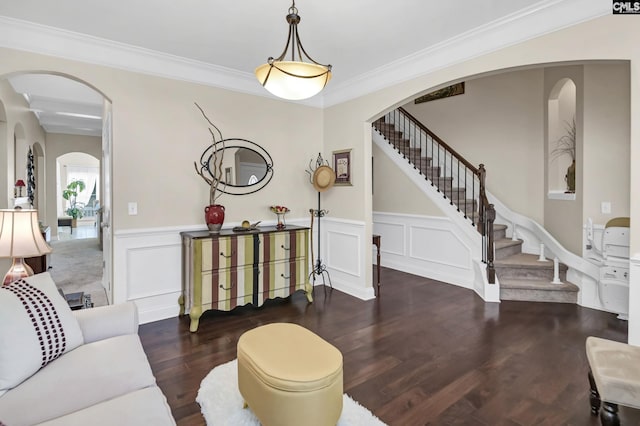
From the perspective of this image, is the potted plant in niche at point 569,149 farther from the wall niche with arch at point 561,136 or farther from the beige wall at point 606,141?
the beige wall at point 606,141

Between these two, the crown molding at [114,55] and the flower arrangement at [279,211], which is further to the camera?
the flower arrangement at [279,211]

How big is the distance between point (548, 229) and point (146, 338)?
5.23 meters

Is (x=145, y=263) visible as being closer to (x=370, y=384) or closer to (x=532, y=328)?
(x=370, y=384)

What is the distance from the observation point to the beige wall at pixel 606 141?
12.2ft

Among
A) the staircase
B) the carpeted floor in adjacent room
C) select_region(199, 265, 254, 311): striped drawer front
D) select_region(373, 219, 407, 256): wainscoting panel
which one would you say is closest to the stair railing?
the staircase

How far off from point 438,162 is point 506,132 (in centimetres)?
120

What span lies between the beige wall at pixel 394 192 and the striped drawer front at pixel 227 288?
3.02 meters

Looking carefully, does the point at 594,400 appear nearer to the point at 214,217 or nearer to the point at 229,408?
the point at 229,408

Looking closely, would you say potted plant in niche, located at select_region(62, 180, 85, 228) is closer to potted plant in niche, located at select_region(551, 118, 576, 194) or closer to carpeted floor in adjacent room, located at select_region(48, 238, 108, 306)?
carpeted floor in adjacent room, located at select_region(48, 238, 108, 306)

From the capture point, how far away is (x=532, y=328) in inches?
132

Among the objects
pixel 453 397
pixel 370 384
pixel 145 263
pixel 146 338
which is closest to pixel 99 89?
pixel 145 263

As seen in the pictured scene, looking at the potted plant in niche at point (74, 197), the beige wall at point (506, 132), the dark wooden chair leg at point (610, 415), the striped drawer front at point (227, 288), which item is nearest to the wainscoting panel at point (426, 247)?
the beige wall at point (506, 132)

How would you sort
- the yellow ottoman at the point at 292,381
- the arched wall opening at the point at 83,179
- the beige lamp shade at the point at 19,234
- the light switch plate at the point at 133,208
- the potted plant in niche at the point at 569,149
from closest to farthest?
the yellow ottoman at the point at 292,381, the beige lamp shade at the point at 19,234, the light switch plate at the point at 133,208, the potted plant in niche at the point at 569,149, the arched wall opening at the point at 83,179

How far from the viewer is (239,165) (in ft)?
13.8
